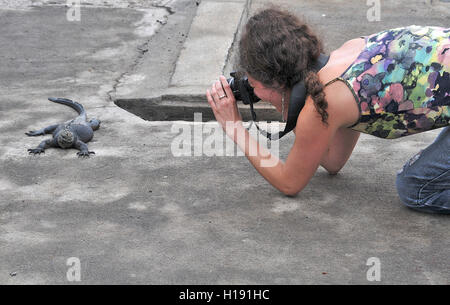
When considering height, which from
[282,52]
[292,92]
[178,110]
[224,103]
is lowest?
[178,110]

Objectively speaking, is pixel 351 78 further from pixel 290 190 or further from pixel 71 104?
pixel 71 104

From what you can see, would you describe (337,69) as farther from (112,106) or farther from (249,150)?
(112,106)

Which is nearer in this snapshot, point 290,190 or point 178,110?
point 290,190

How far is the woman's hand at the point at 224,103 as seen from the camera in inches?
112

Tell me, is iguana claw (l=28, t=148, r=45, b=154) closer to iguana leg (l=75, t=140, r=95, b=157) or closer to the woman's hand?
iguana leg (l=75, t=140, r=95, b=157)

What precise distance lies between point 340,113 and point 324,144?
144mm

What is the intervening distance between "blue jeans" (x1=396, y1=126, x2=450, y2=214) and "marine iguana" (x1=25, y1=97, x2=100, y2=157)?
1725 millimetres

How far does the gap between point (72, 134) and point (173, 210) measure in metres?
0.98

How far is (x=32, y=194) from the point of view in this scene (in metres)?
3.18

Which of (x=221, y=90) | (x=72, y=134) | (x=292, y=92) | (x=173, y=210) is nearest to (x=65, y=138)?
(x=72, y=134)

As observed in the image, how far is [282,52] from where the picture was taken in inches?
100

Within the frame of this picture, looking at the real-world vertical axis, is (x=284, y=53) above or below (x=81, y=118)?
above

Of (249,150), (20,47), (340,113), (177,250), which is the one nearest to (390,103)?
(340,113)

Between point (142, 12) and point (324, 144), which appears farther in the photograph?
point (142, 12)
